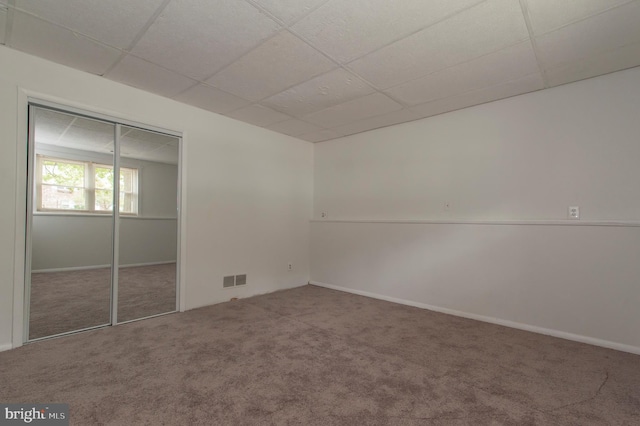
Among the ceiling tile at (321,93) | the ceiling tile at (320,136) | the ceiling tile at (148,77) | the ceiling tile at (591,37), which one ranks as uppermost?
the ceiling tile at (591,37)

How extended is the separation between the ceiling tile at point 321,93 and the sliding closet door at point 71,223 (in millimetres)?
1863

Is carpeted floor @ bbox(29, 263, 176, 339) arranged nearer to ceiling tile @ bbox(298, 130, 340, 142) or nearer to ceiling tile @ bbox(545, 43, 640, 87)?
ceiling tile @ bbox(298, 130, 340, 142)

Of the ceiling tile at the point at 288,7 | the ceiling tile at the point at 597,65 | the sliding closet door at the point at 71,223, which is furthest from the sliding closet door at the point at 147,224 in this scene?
the ceiling tile at the point at 597,65

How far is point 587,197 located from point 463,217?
44.0 inches

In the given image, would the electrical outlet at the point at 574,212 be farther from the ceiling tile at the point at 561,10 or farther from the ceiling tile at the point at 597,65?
the ceiling tile at the point at 561,10

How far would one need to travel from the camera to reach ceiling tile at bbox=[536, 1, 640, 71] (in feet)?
6.38

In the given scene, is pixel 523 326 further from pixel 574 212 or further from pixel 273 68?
pixel 273 68

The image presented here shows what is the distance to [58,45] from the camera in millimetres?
2361

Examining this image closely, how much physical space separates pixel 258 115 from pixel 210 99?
666 millimetres

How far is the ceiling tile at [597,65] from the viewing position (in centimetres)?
235

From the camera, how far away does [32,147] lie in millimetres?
2582

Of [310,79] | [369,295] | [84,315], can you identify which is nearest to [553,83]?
[310,79]

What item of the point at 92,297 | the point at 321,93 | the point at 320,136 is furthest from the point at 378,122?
the point at 92,297

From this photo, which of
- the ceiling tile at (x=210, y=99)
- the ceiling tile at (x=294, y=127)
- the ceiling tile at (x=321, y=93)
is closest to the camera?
the ceiling tile at (x=321, y=93)
